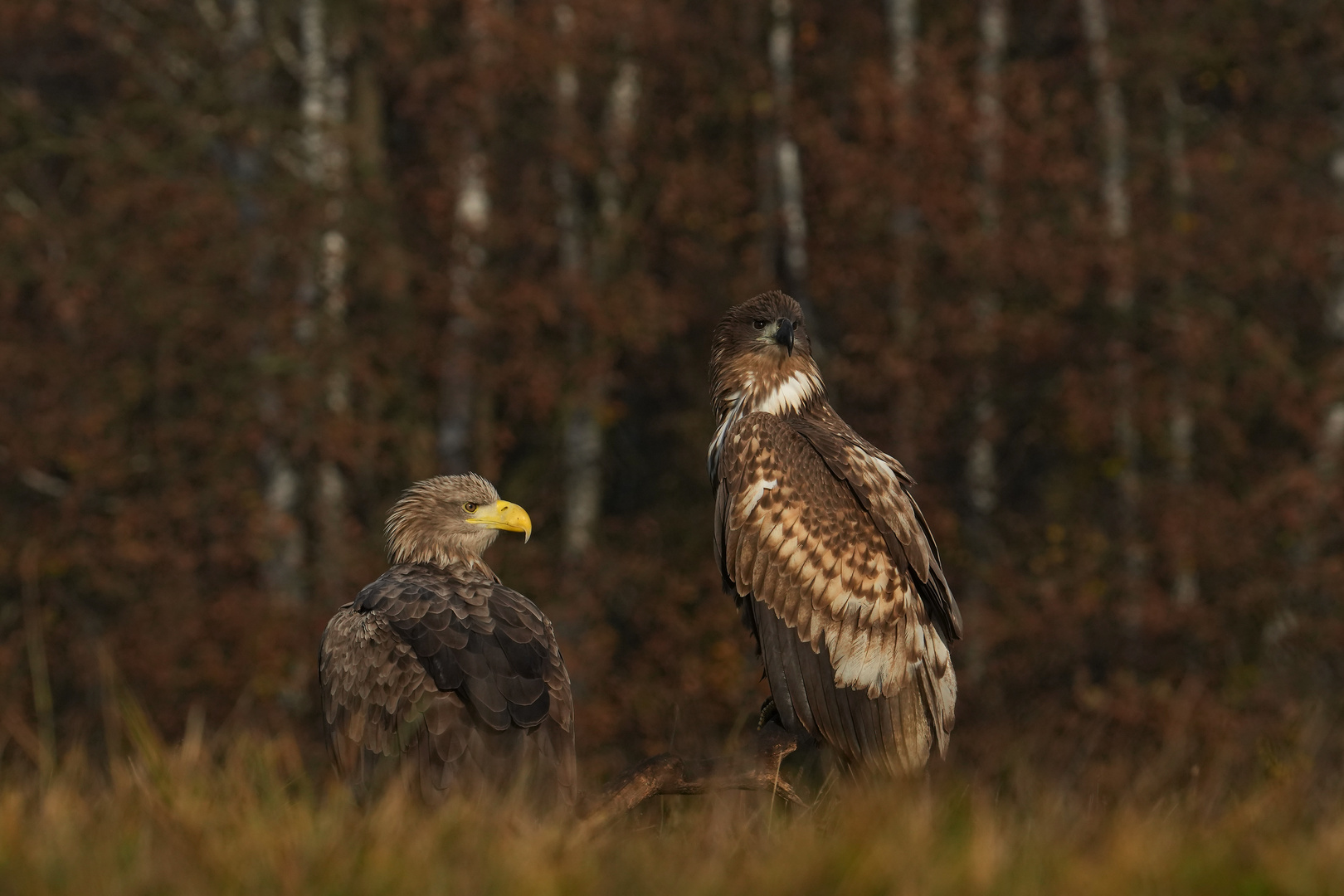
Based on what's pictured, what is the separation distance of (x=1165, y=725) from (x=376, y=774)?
1157cm

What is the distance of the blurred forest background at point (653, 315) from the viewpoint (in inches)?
689

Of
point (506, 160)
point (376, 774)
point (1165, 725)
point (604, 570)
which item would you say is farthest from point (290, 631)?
point (376, 774)

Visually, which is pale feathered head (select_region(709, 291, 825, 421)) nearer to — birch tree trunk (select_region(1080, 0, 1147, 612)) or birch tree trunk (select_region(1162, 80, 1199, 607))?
birch tree trunk (select_region(1162, 80, 1199, 607))

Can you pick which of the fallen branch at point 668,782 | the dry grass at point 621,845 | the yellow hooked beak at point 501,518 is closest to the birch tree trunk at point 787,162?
the yellow hooked beak at point 501,518

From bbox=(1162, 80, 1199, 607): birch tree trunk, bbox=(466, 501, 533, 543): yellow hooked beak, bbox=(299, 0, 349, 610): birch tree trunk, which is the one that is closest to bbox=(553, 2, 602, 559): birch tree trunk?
bbox=(299, 0, 349, 610): birch tree trunk

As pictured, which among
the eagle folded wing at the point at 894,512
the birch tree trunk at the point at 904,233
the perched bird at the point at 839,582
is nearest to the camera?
the perched bird at the point at 839,582

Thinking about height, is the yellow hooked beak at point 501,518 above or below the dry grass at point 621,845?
above

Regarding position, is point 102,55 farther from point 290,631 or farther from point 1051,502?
point 1051,502

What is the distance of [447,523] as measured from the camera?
26.6 feet

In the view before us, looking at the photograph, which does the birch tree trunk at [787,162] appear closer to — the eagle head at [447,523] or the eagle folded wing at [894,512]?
the eagle head at [447,523]

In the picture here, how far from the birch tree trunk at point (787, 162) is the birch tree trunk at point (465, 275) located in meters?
2.95

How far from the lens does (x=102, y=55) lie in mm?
20594

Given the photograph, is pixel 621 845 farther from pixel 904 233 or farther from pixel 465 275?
pixel 904 233

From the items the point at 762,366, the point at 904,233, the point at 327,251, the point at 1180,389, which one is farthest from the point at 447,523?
the point at 1180,389
